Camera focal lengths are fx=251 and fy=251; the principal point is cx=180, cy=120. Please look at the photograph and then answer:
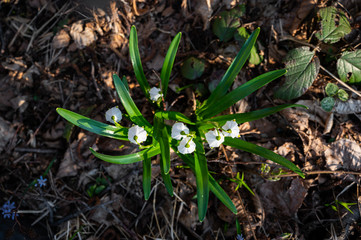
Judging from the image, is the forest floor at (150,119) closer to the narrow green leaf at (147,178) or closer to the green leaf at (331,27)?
the green leaf at (331,27)

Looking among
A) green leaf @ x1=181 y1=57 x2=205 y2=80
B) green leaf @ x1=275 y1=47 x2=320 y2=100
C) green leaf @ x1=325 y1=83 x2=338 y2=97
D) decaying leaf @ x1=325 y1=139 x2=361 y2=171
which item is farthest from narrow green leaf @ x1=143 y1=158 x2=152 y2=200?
green leaf @ x1=325 y1=83 x2=338 y2=97

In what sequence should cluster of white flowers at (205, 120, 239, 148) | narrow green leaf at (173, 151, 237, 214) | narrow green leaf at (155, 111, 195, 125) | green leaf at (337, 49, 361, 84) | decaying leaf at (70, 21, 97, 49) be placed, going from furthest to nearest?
decaying leaf at (70, 21, 97, 49), green leaf at (337, 49, 361, 84), narrow green leaf at (155, 111, 195, 125), narrow green leaf at (173, 151, 237, 214), cluster of white flowers at (205, 120, 239, 148)

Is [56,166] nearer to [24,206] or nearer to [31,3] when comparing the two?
[24,206]

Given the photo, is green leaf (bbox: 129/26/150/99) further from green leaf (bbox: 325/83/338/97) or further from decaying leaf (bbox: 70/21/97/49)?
green leaf (bbox: 325/83/338/97)

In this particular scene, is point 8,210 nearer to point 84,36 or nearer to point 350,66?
point 84,36

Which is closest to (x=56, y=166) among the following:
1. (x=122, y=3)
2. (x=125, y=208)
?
(x=125, y=208)

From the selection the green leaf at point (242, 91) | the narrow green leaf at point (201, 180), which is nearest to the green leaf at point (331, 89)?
the green leaf at point (242, 91)
